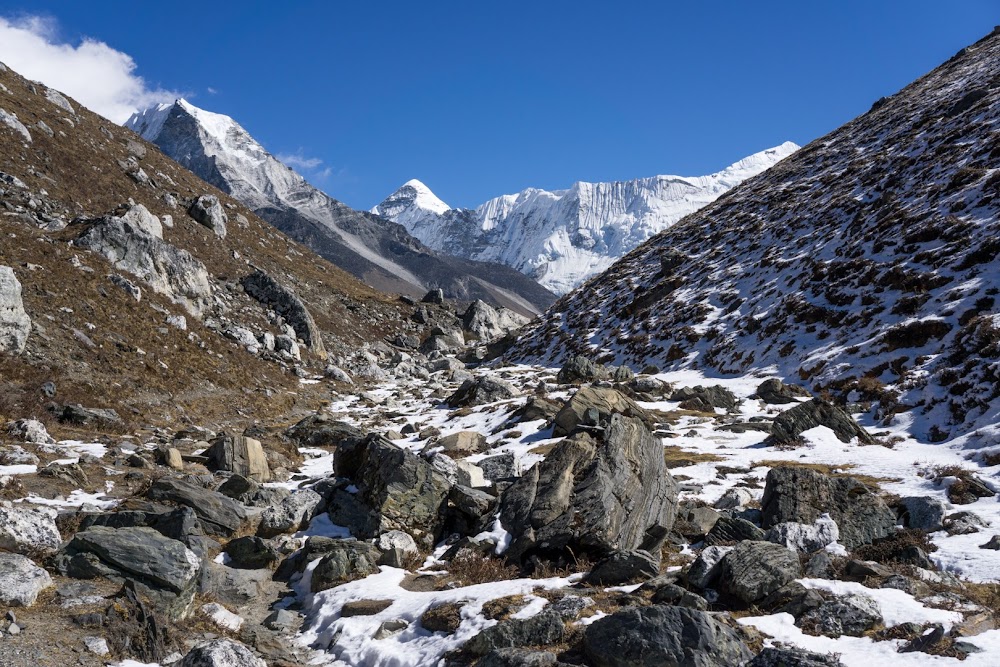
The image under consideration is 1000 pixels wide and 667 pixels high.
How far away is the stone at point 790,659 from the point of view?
7426 mm

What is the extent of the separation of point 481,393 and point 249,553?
2028 centimetres

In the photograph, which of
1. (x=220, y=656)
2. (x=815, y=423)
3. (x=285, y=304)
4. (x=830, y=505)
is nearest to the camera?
(x=220, y=656)

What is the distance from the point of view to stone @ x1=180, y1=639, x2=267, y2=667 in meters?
8.42

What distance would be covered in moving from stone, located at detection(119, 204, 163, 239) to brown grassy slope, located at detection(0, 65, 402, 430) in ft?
9.64

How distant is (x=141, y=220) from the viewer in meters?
37.3

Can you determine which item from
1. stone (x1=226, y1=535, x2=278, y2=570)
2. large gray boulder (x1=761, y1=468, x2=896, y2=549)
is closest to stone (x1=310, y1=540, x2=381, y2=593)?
stone (x1=226, y1=535, x2=278, y2=570)

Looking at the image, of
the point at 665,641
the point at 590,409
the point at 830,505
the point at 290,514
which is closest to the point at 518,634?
the point at 665,641

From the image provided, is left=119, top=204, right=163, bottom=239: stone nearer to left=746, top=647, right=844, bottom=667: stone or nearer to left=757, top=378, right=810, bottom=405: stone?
left=757, top=378, right=810, bottom=405: stone

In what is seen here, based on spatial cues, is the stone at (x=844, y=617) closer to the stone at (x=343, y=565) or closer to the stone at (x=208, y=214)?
the stone at (x=343, y=565)

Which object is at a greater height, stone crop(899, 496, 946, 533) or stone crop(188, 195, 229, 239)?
stone crop(188, 195, 229, 239)

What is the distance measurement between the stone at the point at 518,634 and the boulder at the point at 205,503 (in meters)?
8.00

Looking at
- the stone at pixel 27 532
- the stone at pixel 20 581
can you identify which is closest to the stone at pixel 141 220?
the stone at pixel 27 532

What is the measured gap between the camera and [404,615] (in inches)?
431

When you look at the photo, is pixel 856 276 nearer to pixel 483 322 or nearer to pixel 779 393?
pixel 779 393
